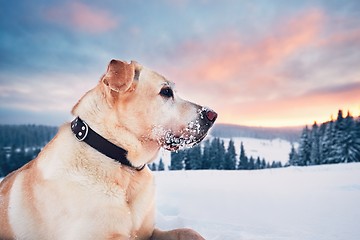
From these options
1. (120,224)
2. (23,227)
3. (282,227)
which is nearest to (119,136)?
(120,224)

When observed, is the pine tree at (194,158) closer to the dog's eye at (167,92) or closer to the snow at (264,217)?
the snow at (264,217)

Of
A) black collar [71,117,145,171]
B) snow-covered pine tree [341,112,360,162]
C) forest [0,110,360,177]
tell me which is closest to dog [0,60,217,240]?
black collar [71,117,145,171]

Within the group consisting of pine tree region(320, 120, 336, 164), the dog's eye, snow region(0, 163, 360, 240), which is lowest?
snow region(0, 163, 360, 240)

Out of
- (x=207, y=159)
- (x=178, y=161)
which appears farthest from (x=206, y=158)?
(x=178, y=161)

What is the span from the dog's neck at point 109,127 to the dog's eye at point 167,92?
641 millimetres

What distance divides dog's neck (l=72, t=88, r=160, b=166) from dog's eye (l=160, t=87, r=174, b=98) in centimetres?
64

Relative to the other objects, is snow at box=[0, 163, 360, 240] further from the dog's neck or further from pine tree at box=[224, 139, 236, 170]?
pine tree at box=[224, 139, 236, 170]

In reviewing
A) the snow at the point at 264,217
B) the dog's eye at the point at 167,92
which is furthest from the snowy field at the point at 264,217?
the dog's eye at the point at 167,92

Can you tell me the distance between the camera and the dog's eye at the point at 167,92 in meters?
3.86

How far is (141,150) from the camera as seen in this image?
359 cm

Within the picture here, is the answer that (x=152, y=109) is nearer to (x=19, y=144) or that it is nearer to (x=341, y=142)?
(x=341, y=142)

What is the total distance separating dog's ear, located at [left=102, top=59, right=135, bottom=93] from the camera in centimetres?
340

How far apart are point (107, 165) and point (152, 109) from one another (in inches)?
35.1

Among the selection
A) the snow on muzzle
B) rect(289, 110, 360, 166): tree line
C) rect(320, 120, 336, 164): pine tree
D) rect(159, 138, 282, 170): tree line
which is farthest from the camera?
rect(159, 138, 282, 170): tree line
